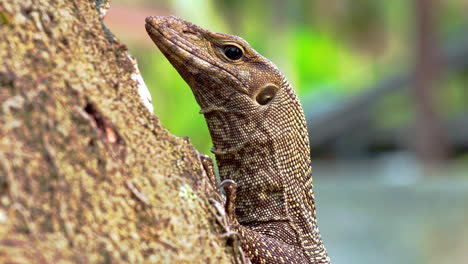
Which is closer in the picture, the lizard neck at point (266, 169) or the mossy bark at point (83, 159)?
the mossy bark at point (83, 159)

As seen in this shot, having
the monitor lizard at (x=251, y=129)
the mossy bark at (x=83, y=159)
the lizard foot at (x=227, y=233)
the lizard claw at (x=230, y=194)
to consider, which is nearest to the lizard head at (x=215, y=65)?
the monitor lizard at (x=251, y=129)

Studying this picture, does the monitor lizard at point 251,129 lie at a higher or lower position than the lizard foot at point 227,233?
higher

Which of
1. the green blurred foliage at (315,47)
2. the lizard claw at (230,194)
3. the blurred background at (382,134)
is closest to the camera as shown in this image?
the lizard claw at (230,194)

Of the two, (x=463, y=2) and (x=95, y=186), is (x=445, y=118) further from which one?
(x=463, y=2)

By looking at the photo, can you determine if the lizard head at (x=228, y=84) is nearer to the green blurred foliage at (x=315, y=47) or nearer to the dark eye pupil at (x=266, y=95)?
the dark eye pupil at (x=266, y=95)

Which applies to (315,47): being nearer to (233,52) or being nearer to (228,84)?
(233,52)

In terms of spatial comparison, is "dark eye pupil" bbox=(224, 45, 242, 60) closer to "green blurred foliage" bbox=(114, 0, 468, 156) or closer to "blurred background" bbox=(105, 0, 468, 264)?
"green blurred foliage" bbox=(114, 0, 468, 156)

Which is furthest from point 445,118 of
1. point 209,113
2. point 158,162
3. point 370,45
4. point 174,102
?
point 370,45
